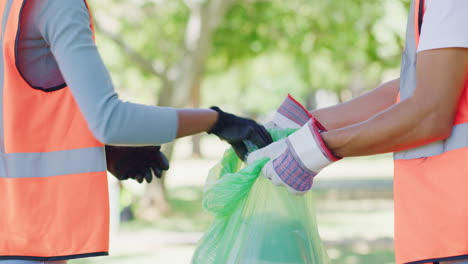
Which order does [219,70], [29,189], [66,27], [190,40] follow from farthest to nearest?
[219,70] → [190,40] → [29,189] → [66,27]

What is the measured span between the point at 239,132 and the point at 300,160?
0.24 metres

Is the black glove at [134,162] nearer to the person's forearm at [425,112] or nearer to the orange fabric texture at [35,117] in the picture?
the orange fabric texture at [35,117]

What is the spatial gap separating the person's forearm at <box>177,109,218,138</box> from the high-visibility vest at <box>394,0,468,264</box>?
0.60 meters

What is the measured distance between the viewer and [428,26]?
1.92 meters

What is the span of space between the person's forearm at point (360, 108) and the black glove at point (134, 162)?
2.20ft

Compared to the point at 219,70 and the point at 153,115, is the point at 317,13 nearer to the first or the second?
the point at 219,70

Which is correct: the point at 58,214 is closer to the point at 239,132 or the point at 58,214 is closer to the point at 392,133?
the point at 239,132

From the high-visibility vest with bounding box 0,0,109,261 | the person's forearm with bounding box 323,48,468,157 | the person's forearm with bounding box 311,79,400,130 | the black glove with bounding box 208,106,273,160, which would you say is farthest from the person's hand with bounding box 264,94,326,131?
the high-visibility vest with bounding box 0,0,109,261

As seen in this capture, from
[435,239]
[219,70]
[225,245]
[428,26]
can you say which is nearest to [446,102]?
[428,26]

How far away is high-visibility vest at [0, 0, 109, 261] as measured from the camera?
202cm

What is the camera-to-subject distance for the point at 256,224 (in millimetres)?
2430

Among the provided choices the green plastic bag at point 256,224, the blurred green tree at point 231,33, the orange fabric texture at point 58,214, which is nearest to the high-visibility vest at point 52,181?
the orange fabric texture at point 58,214

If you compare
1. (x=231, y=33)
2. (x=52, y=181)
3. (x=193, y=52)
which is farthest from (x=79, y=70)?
(x=231, y=33)

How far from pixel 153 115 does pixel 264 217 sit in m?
0.65
